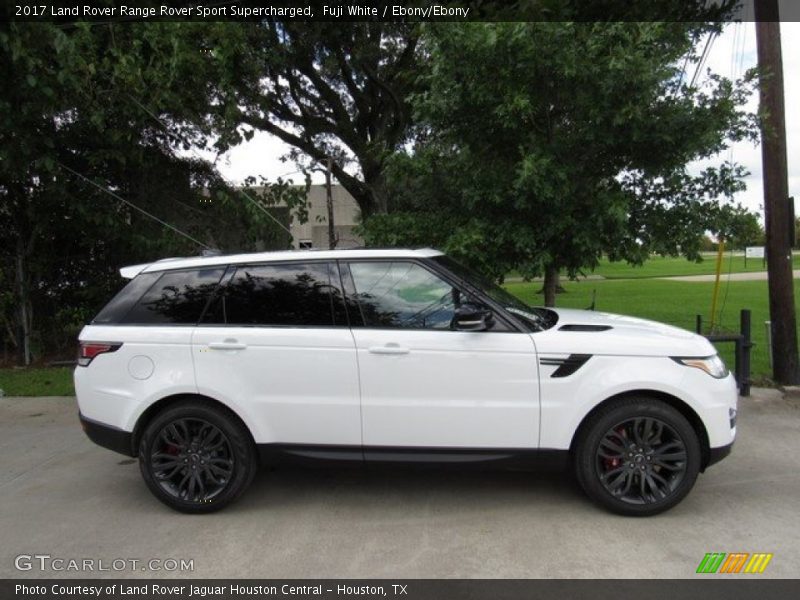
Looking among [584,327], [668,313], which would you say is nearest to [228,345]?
[584,327]

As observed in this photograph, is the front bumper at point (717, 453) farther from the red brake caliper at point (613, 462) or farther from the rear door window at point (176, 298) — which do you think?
the rear door window at point (176, 298)

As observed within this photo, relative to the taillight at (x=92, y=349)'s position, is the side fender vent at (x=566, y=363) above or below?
below

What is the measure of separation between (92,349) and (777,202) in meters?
7.18

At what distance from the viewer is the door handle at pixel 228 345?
3844 millimetres

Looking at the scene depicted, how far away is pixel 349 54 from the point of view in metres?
12.9

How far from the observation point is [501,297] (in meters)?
4.21

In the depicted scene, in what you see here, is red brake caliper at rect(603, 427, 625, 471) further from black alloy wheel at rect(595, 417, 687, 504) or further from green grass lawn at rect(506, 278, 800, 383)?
green grass lawn at rect(506, 278, 800, 383)

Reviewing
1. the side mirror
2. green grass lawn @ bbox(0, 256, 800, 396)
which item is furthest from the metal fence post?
the side mirror

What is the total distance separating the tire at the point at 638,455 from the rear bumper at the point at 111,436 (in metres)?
3.00

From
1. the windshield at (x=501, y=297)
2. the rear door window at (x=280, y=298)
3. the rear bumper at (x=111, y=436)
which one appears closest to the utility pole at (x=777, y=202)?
the windshield at (x=501, y=297)

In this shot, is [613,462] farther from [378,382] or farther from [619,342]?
[378,382]

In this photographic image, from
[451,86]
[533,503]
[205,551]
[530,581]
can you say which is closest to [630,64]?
[451,86]

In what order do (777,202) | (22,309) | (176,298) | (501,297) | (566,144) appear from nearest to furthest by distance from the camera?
(176,298) < (501,297) < (566,144) < (777,202) < (22,309)

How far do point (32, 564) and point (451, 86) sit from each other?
5.06 metres
